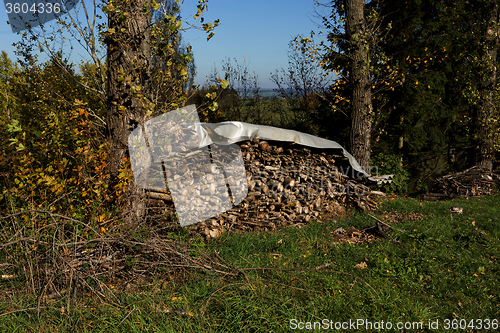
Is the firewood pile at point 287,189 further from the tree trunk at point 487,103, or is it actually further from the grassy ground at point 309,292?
the tree trunk at point 487,103

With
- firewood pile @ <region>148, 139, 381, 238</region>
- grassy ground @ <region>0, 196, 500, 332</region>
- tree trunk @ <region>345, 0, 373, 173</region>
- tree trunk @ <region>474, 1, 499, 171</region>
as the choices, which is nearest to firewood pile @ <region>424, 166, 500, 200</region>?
tree trunk @ <region>474, 1, 499, 171</region>

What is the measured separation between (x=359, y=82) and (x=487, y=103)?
6.81 m

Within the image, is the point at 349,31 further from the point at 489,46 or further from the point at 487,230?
the point at 489,46

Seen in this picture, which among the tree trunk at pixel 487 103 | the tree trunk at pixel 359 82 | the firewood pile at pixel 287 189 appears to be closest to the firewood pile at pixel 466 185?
the tree trunk at pixel 487 103

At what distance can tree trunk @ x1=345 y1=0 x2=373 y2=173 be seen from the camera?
691cm

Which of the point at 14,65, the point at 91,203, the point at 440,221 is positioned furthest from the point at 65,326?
the point at 14,65

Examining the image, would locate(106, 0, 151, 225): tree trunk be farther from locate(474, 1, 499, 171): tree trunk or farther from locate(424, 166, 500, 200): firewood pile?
locate(474, 1, 499, 171): tree trunk

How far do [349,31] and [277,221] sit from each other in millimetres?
5176

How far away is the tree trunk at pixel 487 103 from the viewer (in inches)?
389

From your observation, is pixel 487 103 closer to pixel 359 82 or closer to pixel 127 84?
pixel 359 82

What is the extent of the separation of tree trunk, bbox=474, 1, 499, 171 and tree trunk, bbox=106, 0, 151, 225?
11.5 meters

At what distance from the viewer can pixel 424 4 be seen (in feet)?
30.0

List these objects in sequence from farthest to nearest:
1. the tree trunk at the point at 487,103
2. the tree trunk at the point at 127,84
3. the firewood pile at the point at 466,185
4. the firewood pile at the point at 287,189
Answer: the tree trunk at the point at 487,103, the firewood pile at the point at 466,185, the firewood pile at the point at 287,189, the tree trunk at the point at 127,84

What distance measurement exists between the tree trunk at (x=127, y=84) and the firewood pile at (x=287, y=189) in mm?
768
